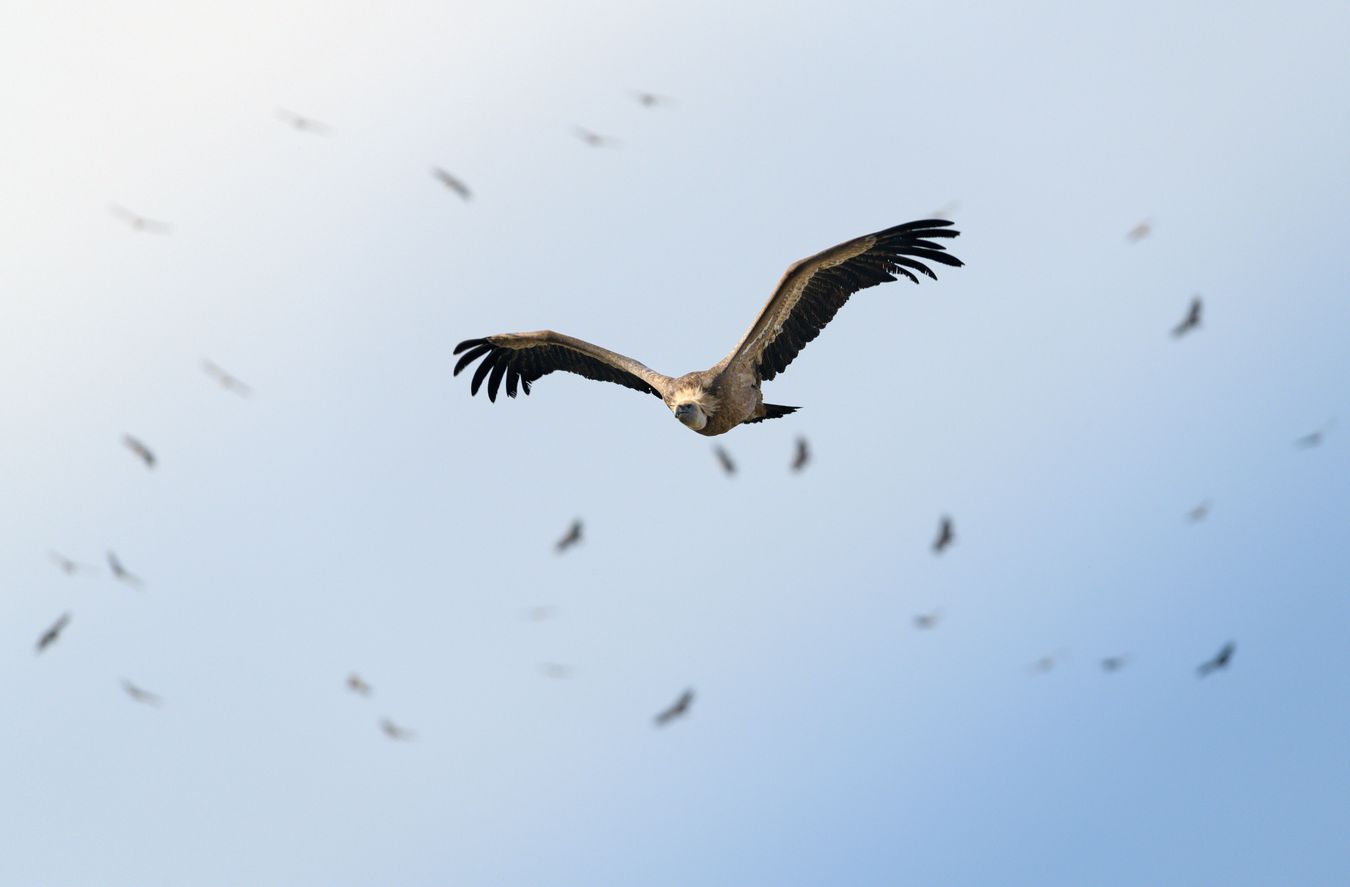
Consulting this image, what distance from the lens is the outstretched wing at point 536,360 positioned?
3110 centimetres

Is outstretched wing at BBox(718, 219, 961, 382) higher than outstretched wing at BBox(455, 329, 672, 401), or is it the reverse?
outstretched wing at BBox(718, 219, 961, 382)

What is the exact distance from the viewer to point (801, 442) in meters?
34.5

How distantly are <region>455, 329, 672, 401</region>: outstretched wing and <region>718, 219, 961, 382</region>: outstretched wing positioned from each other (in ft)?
5.82

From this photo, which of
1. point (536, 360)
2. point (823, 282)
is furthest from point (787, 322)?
point (536, 360)

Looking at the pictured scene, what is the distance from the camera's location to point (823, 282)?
2906cm

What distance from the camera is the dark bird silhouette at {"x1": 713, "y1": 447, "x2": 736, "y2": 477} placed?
110 feet

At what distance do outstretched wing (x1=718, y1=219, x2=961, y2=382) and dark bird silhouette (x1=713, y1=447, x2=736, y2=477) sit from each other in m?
4.08

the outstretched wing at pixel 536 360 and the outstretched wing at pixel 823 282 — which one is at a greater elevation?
the outstretched wing at pixel 823 282

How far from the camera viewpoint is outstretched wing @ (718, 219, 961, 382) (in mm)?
28594

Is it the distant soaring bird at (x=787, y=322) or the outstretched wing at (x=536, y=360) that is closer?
the distant soaring bird at (x=787, y=322)

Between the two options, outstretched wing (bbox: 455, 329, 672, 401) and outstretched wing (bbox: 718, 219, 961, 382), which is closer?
outstretched wing (bbox: 718, 219, 961, 382)

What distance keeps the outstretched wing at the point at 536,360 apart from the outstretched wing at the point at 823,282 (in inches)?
69.9

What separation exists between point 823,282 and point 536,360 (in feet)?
16.3

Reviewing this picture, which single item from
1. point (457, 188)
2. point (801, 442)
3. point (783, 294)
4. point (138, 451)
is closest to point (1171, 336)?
point (801, 442)
